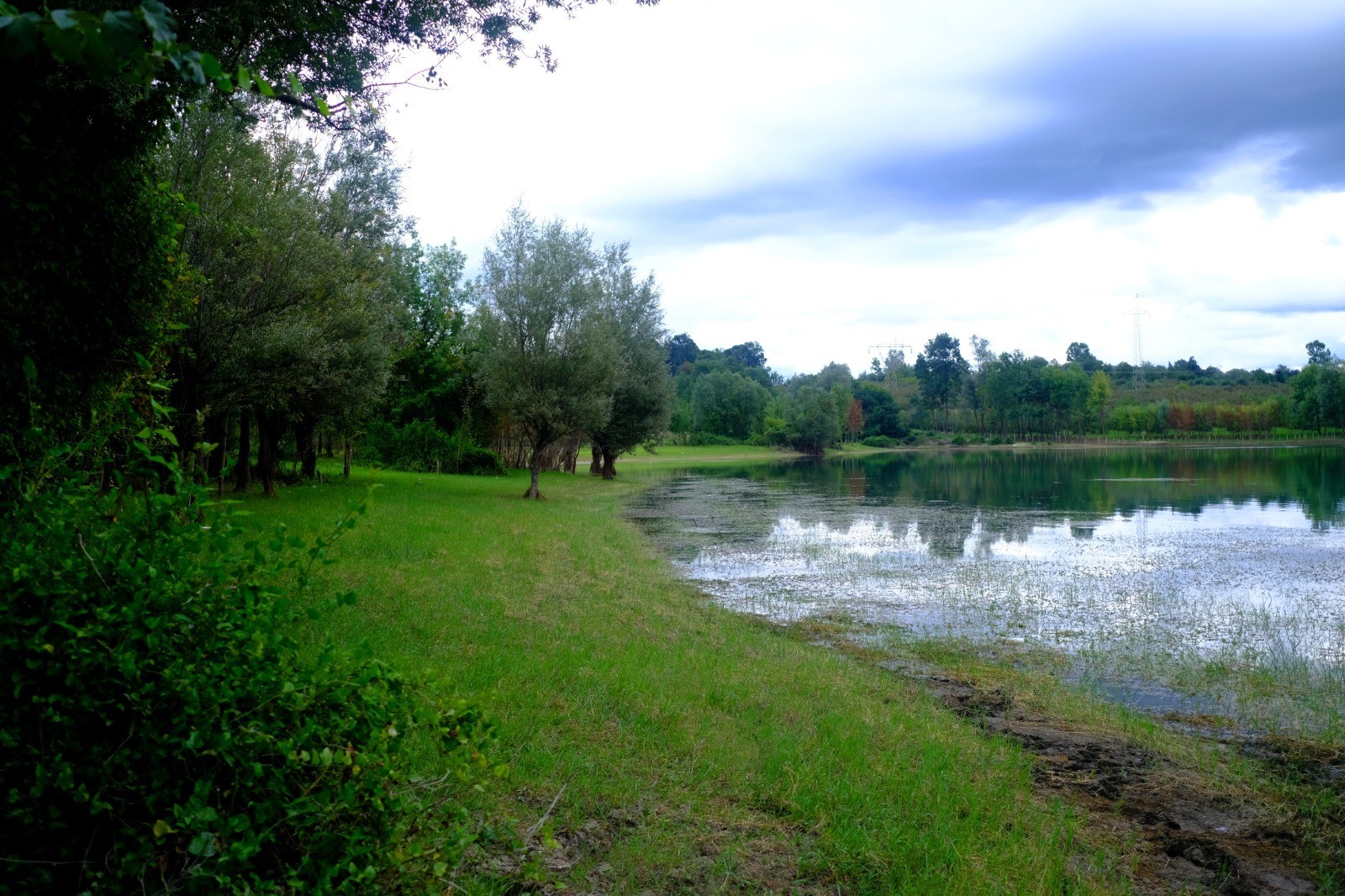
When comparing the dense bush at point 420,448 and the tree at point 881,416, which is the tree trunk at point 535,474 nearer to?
the dense bush at point 420,448

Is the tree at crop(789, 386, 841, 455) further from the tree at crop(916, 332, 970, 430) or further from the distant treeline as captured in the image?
the tree at crop(916, 332, 970, 430)

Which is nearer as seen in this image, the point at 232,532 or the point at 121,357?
the point at 232,532

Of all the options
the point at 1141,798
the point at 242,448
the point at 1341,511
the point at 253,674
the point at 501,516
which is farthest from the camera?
the point at 1341,511

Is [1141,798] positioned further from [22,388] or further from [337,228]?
[337,228]

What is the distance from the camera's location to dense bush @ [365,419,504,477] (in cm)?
3947

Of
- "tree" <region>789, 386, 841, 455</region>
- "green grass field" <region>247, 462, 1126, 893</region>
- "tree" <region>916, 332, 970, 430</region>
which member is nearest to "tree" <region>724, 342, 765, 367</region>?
"tree" <region>916, 332, 970, 430</region>

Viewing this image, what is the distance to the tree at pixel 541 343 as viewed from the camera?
97.0ft

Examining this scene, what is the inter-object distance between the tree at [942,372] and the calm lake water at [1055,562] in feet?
307

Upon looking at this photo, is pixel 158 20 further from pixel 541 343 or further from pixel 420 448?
pixel 420 448

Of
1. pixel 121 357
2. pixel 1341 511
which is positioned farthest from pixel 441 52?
pixel 1341 511

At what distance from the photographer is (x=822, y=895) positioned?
459cm

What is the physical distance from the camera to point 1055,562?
60.9 ft

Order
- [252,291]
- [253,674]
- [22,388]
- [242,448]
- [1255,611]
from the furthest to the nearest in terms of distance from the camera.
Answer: [242,448]
[252,291]
[1255,611]
[22,388]
[253,674]

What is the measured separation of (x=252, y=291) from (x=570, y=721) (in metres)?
12.5
